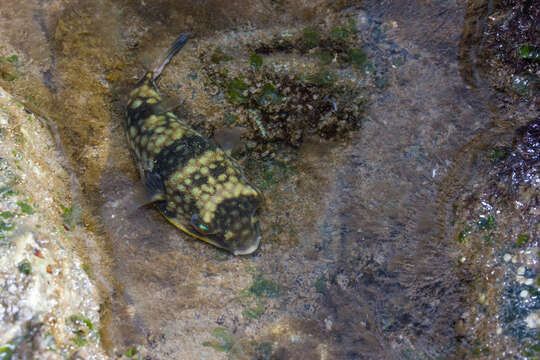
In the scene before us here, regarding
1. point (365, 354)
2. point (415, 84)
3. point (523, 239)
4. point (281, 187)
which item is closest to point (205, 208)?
point (281, 187)

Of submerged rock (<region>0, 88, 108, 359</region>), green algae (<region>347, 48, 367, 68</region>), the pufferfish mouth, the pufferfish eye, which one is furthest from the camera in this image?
green algae (<region>347, 48, 367, 68</region>)

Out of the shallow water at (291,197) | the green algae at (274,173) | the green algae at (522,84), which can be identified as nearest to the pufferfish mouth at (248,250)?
the shallow water at (291,197)

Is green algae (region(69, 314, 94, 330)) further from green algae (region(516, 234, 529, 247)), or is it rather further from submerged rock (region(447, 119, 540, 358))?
green algae (region(516, 234, 529, 247))

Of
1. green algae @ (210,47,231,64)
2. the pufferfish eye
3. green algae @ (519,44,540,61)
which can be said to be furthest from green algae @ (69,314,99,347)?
green algae @ (519,44,540,61)

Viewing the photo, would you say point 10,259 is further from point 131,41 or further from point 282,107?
point 282,107

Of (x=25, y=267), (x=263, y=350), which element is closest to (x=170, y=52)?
(x=25, y=267)

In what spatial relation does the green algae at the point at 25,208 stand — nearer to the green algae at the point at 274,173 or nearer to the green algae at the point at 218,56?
the green algae at the point at 274,173
